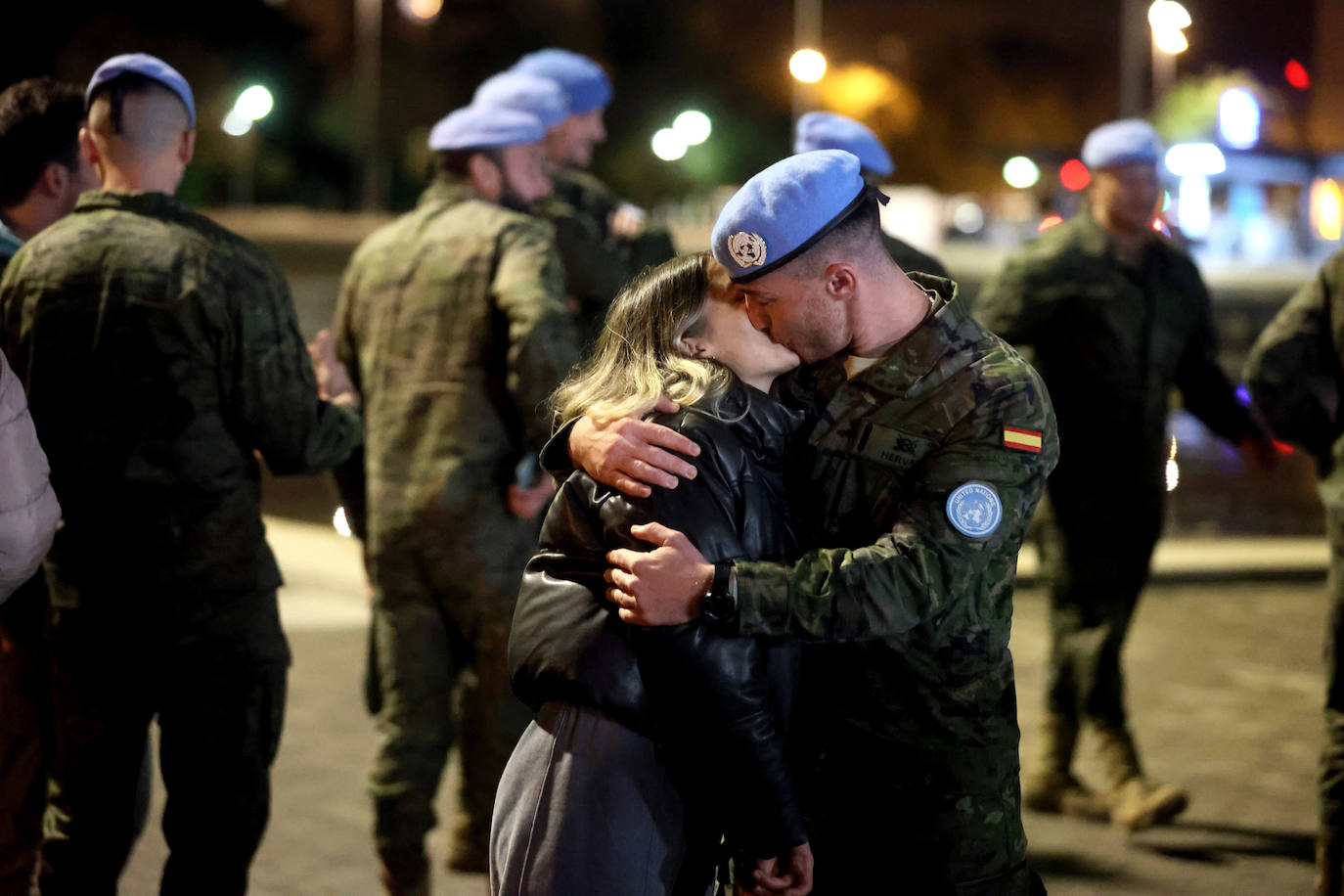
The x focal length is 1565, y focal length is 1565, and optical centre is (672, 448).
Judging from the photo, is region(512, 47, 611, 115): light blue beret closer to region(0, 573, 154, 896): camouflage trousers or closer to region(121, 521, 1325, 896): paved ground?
region(121, 521, 1325, 896): paved ground

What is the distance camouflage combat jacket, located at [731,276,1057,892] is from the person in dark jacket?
0.10m

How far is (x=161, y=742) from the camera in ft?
11.5

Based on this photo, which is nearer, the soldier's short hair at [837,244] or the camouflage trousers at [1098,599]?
the soldier's short hair at [837,244]

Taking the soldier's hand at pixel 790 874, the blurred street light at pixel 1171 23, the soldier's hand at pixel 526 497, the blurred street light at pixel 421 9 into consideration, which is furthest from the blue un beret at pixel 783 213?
the blurred street light at pixel 421 9

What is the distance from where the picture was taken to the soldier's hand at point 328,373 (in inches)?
161

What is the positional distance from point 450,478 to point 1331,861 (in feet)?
8.52

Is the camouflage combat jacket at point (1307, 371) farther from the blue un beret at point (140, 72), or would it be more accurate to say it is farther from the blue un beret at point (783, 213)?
the blue un beret at point (140, 72)

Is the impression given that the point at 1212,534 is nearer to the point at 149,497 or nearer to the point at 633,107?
the point at 149,497

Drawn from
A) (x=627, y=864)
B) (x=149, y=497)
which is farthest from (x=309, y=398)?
(x=627, y=864)

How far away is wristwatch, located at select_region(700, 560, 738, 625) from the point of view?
244cm

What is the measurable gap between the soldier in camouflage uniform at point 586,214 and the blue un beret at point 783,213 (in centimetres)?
277

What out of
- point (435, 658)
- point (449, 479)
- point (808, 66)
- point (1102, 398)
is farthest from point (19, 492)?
point (808, 66)

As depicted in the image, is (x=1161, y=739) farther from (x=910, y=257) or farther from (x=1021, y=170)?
(x=1021, y=170)

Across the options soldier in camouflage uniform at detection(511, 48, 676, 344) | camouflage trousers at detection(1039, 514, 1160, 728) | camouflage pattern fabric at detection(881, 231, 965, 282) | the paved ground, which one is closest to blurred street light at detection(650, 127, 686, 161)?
soldier in camouflage uniform at detection(511, 48, 676, 344)
